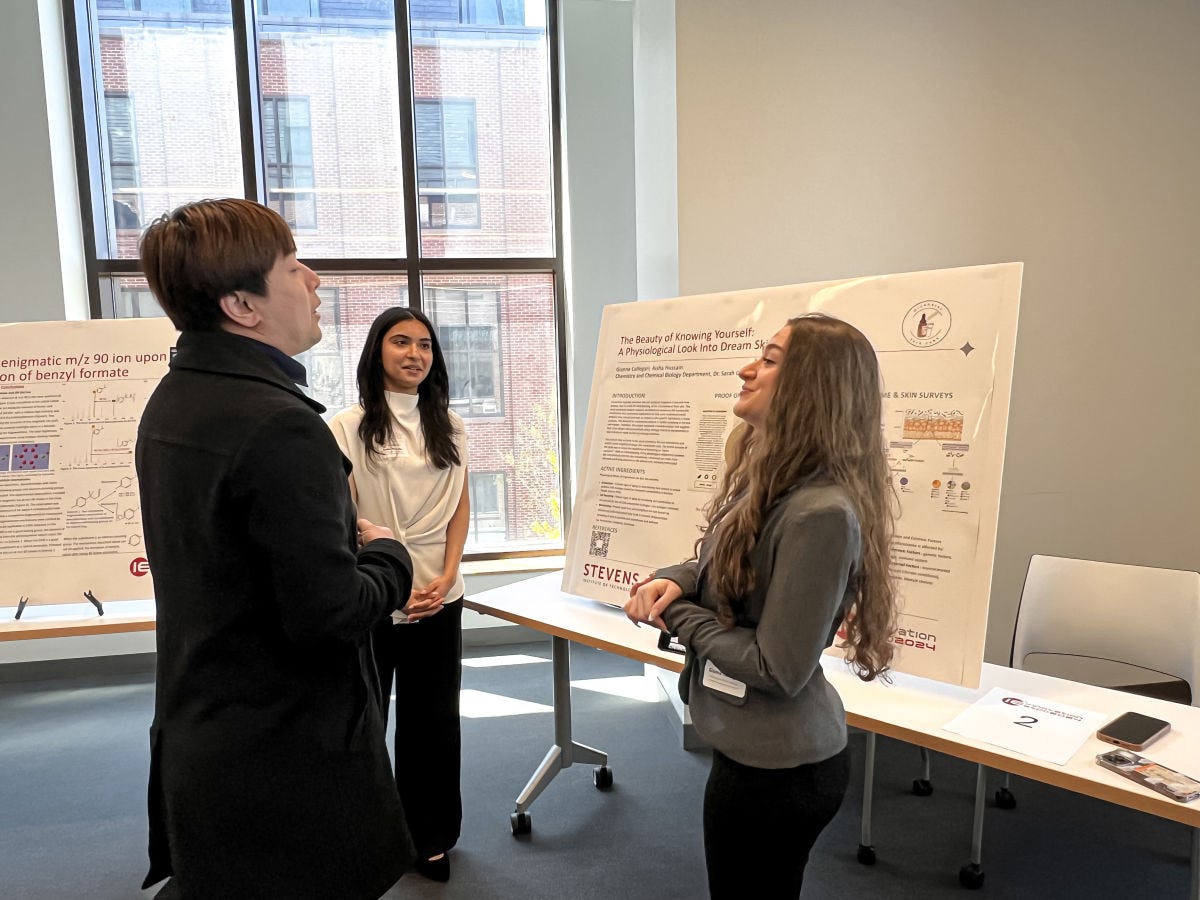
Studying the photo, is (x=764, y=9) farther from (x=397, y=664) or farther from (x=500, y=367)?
(x=397, y=664)

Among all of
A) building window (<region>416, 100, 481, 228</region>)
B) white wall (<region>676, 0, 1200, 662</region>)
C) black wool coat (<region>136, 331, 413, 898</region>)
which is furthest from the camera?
building window (<region>416, 100, 481, 228</region>)

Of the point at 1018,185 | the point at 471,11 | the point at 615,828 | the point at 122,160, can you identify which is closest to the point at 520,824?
the point at 615,828

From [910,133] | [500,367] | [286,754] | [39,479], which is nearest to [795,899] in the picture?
[286,754]

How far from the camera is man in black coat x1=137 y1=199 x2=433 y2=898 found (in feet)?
3.17

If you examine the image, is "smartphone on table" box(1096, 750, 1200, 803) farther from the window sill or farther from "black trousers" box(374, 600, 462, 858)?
the window sill

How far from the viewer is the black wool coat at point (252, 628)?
0.96 metres

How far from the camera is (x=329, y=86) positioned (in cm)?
395

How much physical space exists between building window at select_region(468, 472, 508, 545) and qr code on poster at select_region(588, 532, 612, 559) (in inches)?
79.3

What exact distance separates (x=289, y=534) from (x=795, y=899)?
3.19ft

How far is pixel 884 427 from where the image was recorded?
1897mm

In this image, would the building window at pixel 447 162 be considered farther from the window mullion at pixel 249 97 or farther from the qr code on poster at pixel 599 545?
the qr code on poster at pixel 599 545

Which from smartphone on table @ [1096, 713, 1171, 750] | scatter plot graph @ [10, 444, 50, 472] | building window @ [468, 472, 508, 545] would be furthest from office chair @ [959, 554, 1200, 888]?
scatter plot graph @ [10, 444, 50, 472]

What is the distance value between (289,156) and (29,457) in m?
2.24

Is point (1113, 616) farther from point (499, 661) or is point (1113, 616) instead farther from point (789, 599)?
point (499, 661)
